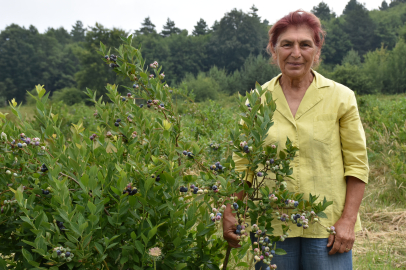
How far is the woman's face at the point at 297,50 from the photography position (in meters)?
1.82

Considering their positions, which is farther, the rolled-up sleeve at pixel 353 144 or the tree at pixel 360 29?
the tree at pixel 360 29

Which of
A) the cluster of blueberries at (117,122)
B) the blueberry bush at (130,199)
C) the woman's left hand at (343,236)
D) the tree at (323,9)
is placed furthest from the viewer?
the tree at (323,9)

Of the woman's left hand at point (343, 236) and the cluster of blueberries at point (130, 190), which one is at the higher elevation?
the cluster of blueberries at point (130, 190)

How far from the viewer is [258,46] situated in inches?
2584

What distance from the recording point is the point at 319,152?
1797mm

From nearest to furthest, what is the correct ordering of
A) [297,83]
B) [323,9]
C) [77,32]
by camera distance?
1. [297,83]
2. [323,9]
3. [77,32]

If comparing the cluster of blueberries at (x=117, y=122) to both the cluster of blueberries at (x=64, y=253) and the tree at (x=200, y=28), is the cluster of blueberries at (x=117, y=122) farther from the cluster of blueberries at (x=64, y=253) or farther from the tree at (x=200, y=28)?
the tree at (x=200, y=28)

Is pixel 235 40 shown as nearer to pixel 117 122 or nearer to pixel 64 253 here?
pixel 117 122

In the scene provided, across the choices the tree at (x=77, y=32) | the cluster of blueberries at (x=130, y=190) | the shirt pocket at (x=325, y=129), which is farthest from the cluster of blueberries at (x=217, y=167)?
the tree at (x=77, y=32)

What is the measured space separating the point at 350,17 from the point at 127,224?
72.2 metres

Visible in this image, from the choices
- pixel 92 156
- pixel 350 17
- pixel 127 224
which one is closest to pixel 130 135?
pixel 92 156

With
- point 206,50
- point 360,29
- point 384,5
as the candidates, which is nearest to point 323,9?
point 360,29

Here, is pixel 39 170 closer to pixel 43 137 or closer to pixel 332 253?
pixel 43 137

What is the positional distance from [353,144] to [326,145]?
0.45 feet
